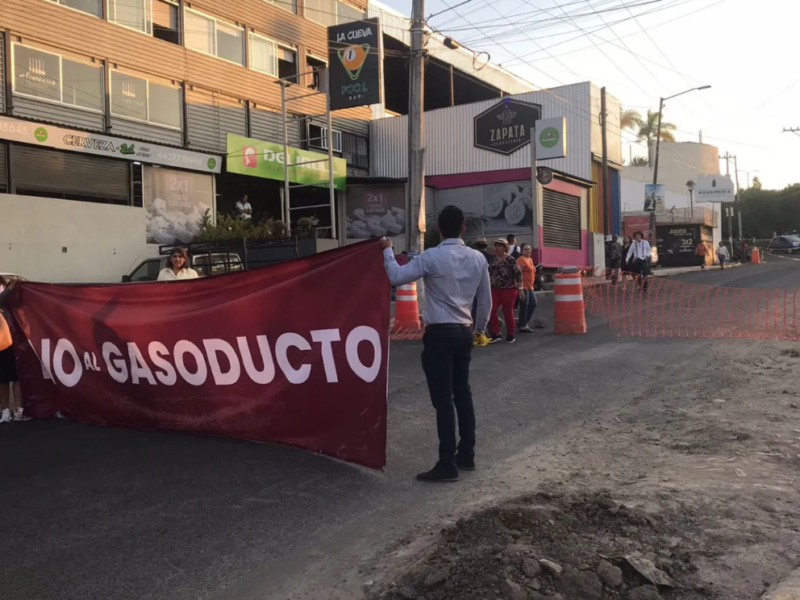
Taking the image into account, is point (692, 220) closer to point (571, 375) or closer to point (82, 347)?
point (571, 375)

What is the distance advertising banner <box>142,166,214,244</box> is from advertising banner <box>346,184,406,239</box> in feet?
24.4

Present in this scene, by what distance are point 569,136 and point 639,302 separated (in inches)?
704

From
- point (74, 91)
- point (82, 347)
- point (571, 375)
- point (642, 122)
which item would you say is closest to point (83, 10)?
point (74, 91)

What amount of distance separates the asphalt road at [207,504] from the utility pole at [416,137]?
788 centimetres

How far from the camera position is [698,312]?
15.0 meters

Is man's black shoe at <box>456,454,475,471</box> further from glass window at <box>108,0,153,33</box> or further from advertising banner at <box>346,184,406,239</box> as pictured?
advertising banner at <box>346,184,406,239</box>

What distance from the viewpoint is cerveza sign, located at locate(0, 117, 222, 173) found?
18875 mm

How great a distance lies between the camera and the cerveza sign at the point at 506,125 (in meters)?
32.4

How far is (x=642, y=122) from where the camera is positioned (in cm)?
6819

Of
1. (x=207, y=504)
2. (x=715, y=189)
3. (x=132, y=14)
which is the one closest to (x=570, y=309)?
(x=207, y=504)

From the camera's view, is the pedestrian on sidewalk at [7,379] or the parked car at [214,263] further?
the parked car at [214,263]

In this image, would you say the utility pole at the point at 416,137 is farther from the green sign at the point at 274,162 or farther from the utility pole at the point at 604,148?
the utility pole at the point at 604,148

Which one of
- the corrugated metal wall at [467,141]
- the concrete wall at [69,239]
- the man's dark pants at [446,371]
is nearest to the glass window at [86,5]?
the concrete wall at [69,239]

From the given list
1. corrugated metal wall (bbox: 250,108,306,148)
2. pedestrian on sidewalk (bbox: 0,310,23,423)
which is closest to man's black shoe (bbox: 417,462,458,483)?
pedestrian on sidewalk (bbox: 0,310,23,423)
